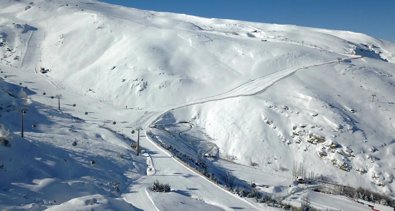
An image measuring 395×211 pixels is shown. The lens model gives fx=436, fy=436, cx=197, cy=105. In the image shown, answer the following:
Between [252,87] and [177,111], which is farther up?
[252,87]

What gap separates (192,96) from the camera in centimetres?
5806

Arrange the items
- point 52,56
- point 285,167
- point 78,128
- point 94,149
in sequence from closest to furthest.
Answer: point 94,149
point 78,128
point 285,167
point 52,56

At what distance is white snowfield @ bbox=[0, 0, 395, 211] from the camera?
21125 mm

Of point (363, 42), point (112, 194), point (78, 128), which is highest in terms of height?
point (363, 42)

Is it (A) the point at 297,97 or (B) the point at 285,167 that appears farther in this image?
(A) the point at 297,97

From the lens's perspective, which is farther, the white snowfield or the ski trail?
the ski trail

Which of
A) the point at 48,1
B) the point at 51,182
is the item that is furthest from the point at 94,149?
the point at 48,1

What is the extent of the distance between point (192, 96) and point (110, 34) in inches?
1020

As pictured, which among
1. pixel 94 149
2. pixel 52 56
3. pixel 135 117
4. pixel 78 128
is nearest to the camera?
pixel 94 149

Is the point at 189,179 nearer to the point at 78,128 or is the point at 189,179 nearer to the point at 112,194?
the point at 112,194

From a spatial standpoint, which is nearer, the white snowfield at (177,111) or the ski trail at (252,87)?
the white snowfield at (177,111)

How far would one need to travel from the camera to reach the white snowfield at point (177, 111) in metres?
21.1

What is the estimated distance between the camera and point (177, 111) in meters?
53.2

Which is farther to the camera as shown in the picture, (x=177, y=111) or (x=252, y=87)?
(x=252, y=87)
